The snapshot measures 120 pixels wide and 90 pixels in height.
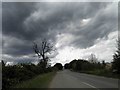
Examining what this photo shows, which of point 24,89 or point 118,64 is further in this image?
point 118,64

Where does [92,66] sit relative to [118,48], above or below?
below

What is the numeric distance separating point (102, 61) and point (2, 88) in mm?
78729

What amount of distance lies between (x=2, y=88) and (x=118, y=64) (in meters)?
29.3

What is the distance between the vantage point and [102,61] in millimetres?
89000

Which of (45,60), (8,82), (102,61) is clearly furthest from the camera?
(102,61)

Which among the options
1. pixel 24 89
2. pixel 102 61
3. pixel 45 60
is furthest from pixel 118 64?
pixel 102 61

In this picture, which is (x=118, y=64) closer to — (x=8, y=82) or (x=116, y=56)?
(x=116, y=56)

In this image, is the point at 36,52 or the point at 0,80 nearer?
the point at 0,80

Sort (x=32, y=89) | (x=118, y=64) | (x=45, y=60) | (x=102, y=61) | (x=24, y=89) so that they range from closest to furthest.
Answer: (x=24, y=89) → (x=32, y=89) → (x=118, y=64) → (x=45, y=60) → (x=102, y=61)

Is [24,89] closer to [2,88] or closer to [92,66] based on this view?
[2,88]

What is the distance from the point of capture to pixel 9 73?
1805 cm

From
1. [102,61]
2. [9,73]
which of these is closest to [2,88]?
[9,73]

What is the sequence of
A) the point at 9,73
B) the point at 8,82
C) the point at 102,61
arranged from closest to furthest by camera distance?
the point at 8,82 < the point at 9,73 < the point at 102,61

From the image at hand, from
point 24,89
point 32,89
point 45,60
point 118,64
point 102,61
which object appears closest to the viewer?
point 24,89
